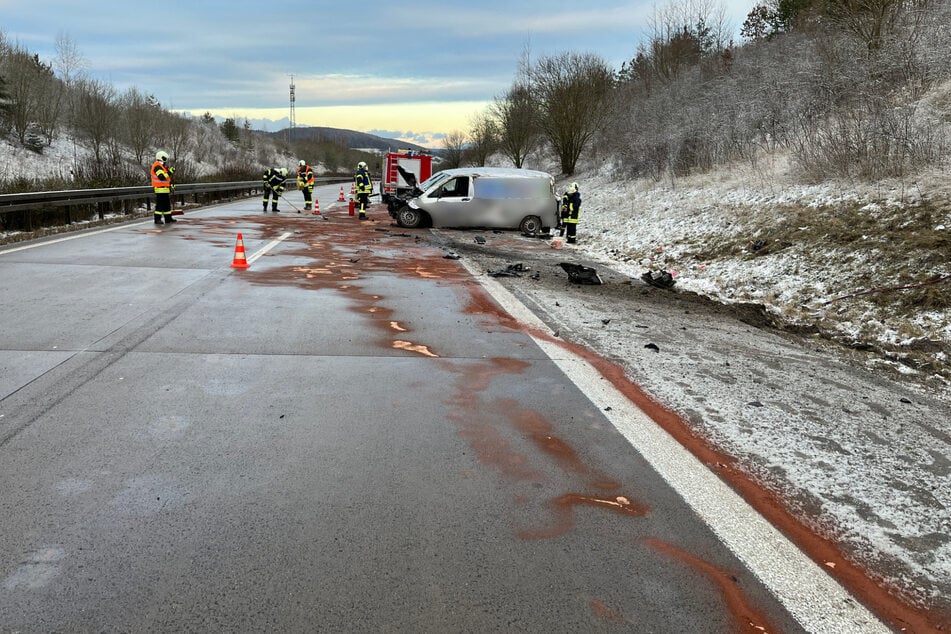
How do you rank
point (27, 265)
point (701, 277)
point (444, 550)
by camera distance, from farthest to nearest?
point (701, 277), point (27, 265), point (444, 550)

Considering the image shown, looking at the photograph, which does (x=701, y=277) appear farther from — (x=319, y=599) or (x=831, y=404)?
(x=319, y=599)

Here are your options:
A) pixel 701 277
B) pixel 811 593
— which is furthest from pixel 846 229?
pixel 811 593

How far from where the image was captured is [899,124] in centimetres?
1288

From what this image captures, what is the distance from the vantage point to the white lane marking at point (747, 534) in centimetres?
251

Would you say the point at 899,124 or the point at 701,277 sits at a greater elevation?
the point at 899,124

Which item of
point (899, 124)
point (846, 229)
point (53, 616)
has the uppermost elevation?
point (899, 124)

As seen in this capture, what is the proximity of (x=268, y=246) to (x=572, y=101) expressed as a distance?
27246 mm

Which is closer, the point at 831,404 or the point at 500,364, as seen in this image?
the point at 831,404

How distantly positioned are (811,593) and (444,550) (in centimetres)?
148

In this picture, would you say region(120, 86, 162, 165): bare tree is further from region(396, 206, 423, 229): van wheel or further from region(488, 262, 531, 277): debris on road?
region(488, 262, 531, 277): debris on road

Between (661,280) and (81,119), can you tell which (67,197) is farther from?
(81,119)

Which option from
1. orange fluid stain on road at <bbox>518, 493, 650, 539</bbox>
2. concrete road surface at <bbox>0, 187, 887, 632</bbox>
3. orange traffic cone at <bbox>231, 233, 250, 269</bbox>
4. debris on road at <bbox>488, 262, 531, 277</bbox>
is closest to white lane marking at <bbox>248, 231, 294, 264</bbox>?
orange traffic cone at <bbox>231, 233, 250, 269</bbox>

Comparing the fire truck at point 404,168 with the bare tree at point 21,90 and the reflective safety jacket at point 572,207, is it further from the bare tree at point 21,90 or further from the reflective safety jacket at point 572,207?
the bare tree at point 21,90

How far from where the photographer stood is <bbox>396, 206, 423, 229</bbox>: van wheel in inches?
779
